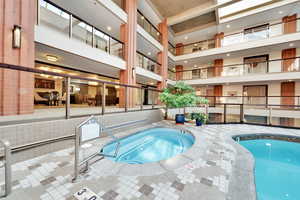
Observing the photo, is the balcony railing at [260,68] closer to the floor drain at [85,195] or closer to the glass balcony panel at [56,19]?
the glass balcony panel at [56,19]

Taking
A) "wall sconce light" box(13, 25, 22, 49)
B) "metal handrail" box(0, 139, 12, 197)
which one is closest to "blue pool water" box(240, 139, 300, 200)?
"metal handrail" box(0, 139, 12, 197)

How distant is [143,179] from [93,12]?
710cm

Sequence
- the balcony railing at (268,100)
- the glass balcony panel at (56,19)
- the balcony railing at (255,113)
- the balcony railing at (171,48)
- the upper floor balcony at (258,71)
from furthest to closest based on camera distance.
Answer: the balcony railing at (171,48) < the balcony railing at (268,100) < the upper floor balcony at (258,71) < the glass balcony panel at (56,19) < the balcony railing at (255,113)

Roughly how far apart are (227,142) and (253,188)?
194 centimetres

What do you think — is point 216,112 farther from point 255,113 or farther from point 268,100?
point 268,100

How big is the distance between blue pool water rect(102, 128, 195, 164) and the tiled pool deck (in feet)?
2.67

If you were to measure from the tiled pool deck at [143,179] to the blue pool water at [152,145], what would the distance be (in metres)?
0.81

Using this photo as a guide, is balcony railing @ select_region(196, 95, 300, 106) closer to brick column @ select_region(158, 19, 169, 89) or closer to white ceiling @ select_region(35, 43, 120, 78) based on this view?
brick column @ select_region(158, 19, 169, 89)

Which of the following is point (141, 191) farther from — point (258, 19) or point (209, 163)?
point (258, 19)

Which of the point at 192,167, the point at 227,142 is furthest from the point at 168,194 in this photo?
the point at 227,142

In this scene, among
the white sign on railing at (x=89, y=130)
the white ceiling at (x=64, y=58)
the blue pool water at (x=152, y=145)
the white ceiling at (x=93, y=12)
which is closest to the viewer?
the white sign on railing at (x=89, y=130)

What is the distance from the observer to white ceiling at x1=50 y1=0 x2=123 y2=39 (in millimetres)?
5090

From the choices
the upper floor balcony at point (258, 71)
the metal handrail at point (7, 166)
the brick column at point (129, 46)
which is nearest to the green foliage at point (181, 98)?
the brick column at point (129, 46)

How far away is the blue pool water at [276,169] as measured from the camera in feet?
5.95
